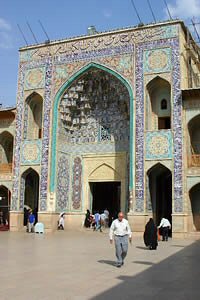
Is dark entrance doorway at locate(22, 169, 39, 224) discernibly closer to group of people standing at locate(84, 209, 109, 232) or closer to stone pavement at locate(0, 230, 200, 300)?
group of people standing at locate(84, 209, 109, 232)

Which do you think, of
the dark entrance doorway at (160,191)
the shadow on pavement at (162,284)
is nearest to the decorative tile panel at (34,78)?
the dark entrance doorway at (160,191)

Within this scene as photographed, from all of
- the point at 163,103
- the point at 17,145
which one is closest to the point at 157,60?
the point at 163,103

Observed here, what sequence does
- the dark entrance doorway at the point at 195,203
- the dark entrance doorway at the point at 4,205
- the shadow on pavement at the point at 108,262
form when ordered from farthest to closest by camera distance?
the dark entrance doorway at the point at 4,205, the dark entrance doorway at the point at 195,203, the shadow on pavement at the point at 108,262

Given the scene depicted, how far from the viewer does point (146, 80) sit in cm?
1739

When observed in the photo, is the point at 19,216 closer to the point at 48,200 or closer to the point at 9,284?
the point at 48,200

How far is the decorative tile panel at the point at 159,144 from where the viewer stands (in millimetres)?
16594

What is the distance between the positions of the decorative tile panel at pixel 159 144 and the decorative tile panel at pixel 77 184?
4471mm

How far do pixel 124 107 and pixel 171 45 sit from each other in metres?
3.84

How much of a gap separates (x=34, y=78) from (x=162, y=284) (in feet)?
51.1

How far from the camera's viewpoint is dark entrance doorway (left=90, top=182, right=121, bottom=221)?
71.8 feet

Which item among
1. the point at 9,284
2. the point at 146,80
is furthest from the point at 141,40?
the point at 9,284

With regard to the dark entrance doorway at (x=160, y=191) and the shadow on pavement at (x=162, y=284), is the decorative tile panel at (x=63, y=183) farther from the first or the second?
the shadow on pavement at (x=162, y=284)

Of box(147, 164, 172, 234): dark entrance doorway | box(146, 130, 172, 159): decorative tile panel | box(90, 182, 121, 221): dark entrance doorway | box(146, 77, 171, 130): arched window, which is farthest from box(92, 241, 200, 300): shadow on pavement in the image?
box(90, 182, 121, 221): dark entrance doorway

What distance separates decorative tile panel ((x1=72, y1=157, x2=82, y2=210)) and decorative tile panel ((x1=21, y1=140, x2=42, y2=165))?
206 centimetres
